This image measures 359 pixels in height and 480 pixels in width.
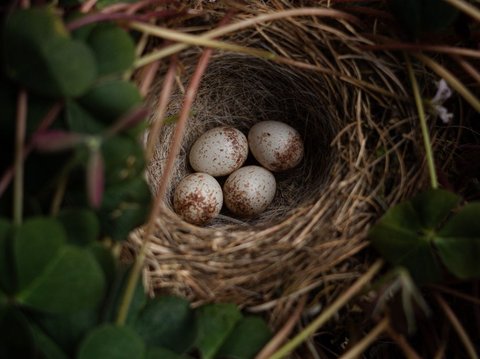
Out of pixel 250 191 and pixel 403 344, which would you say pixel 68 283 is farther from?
pixel 250 191

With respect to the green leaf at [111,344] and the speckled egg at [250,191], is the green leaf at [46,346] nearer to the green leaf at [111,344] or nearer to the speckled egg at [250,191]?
the green leaf at [111,344]

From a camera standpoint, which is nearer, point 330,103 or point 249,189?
point 330,103

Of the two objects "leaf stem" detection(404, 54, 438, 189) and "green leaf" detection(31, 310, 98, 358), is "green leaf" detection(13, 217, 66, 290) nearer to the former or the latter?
"green leaf" detection(31, 310, 98, 358)

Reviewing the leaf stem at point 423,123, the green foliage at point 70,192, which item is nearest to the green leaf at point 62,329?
the green foliage at point 70,192

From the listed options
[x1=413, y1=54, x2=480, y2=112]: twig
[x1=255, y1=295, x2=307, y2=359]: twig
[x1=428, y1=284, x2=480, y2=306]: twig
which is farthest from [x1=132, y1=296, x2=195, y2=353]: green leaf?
[x1=413, y1=54, x2=480, y2=112]: twig

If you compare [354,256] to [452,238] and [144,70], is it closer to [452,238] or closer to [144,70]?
[452,238]

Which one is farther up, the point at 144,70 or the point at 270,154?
the point at 144,70

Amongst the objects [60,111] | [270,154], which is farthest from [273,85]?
[60,111]
